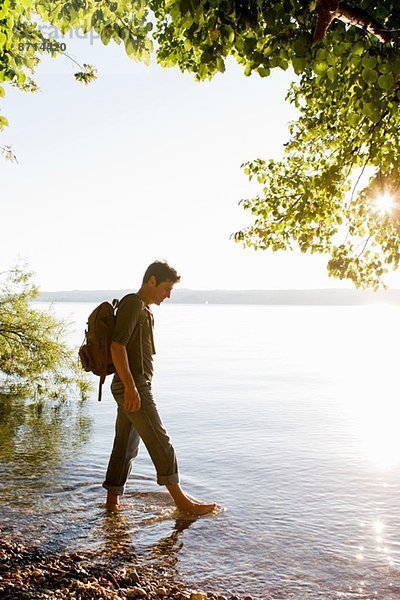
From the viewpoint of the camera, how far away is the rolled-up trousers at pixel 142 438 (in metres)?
7.71

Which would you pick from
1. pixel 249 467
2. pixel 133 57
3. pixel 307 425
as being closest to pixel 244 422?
pixel 307 425

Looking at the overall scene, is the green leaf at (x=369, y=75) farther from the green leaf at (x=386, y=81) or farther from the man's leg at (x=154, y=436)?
the man's leg at (x=154, y=436)

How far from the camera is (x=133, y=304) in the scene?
24.5 feet

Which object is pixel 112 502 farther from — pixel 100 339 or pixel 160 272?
pixel 160 272

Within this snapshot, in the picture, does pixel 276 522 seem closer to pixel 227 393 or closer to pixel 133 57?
pixel 133 57

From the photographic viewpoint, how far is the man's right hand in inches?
293

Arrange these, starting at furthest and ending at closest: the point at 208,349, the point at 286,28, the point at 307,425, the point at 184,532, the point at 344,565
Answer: the point at 208,349 < the point at 307,425 < the point at 184,532 < the point at 344,565 < the point at 286,28

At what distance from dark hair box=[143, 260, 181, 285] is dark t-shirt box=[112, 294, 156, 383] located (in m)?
0.35

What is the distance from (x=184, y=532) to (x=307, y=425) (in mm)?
12357

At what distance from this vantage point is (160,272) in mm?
7742

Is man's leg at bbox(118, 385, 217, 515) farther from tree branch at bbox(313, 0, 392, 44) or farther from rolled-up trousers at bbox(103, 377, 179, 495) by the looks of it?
tree branch at bbox(313, 0, 392, 44)

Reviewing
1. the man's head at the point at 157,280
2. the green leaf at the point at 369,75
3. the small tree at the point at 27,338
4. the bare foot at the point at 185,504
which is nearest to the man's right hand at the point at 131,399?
the man's head at the point at 157,280

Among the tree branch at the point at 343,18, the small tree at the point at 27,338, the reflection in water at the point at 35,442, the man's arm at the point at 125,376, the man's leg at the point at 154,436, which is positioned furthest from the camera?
the small tree at the point at 27,338

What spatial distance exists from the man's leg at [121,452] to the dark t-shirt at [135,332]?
0.62 m
